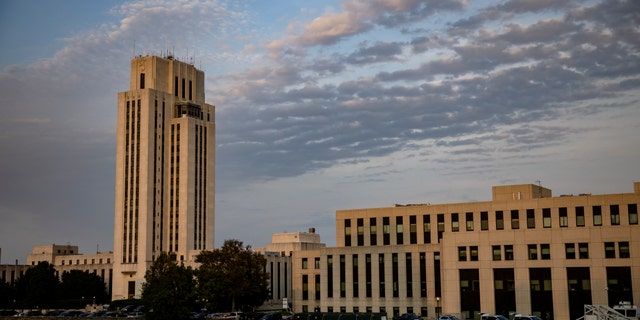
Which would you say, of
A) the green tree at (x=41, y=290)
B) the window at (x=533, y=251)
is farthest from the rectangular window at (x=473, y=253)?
the green tree at (x=41, y=290)

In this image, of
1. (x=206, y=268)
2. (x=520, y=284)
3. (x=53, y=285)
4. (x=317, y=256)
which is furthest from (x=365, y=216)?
(x=53, y=285)

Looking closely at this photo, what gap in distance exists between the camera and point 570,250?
106312 millimetres

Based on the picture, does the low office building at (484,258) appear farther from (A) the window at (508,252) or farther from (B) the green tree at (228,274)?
→ (B) the green tree at (228,274)

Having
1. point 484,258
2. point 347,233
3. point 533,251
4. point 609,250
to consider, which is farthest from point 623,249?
point 347,233

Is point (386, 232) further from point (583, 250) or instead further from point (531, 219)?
point (583, 250)

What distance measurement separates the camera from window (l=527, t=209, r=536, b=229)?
117 meters

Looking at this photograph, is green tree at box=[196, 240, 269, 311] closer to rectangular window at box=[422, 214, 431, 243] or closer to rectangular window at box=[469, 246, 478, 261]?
rectangular window at box=[422, 214, 431, 243]

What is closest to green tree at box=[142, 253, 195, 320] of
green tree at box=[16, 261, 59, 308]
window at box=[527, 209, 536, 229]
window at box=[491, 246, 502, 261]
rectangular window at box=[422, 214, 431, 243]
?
rectangular window at box=[422, 214, 431, 243]

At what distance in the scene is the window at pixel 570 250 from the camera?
106 metres

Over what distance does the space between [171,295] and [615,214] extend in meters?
62.8

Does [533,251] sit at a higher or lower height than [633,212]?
lower

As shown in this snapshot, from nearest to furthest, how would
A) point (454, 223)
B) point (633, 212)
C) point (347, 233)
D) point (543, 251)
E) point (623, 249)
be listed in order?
point (623, 249) < point (543, 251) < point (633, 212) < point (454, 223) < point (347, 233)

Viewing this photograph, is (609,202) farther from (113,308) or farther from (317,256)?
(113,308)

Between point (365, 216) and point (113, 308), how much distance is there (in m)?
71.5
